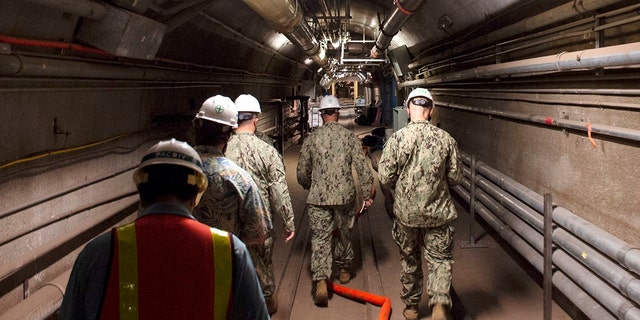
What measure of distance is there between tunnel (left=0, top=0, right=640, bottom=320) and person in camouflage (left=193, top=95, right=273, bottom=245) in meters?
1.01

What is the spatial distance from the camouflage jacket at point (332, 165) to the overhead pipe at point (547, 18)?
6.22 feet

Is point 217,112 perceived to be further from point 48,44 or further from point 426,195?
point 426,195

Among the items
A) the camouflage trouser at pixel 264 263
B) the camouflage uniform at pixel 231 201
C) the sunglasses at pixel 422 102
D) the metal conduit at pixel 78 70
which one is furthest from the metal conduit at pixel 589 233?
the metal conduit at pixel 78 70

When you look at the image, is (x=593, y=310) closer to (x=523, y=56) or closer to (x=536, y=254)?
(x=536, y=254)

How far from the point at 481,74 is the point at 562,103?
1.55m

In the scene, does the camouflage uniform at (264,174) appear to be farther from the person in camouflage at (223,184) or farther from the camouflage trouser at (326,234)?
the camouflage trouser at (326,234)

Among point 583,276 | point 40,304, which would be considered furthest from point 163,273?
point 583,276

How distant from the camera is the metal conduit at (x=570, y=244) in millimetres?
2445

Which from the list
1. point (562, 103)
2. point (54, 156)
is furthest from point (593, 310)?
point (54, 156)

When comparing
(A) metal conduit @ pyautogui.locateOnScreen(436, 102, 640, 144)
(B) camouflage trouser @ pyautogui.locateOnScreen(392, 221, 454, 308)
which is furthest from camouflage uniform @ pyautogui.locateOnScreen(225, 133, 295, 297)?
(A) metal conduit @ pyautogui.locateOnScreen(436, 102, 640, 144)

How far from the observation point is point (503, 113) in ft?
16.1

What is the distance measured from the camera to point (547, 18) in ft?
12.0

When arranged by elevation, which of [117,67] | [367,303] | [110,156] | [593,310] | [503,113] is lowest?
[367,303]

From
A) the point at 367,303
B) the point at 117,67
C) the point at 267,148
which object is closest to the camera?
the point at 267,148
